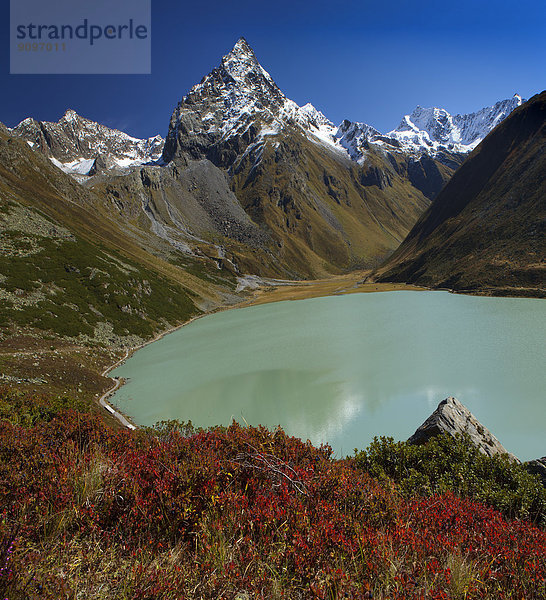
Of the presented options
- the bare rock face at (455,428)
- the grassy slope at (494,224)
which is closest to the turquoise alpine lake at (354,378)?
the bare rock face at (455,428)

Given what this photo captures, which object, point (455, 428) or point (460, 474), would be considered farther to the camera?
point (455, 428)

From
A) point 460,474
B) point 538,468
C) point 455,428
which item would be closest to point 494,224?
point 455,428

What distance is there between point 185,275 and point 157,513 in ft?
304

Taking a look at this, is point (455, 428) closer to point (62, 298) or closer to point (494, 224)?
point (62, 298)

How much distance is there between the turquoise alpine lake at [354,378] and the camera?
17.1 m

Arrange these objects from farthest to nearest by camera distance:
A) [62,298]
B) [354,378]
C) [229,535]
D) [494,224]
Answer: [494,224] < [62,298] < [354,378] < [229,535]

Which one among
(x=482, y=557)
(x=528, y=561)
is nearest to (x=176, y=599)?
(x=482, y=557)

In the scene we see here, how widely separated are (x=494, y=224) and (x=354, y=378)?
89047 mm

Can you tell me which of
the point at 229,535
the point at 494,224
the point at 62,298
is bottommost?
the point at 229,535

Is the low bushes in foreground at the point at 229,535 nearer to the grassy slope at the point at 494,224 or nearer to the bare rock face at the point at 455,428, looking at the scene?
the bare rock face at the point at 455,428

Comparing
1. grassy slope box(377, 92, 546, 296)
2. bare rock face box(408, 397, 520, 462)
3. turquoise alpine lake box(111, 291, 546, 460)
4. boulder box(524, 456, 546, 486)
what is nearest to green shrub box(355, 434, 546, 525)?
boulder box(524, 456, 546, 486)

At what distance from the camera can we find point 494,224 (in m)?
86.6

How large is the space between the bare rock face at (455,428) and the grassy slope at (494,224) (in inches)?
2671

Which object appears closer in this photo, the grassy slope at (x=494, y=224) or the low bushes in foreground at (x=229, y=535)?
the low bushes in foreground at (x=229, y=535)
